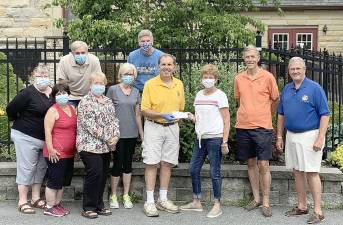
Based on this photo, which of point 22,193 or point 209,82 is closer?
point 209,82

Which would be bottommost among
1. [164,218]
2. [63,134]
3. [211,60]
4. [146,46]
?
[164,218]

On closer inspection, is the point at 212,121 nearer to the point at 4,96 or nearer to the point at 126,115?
the point at 126,115

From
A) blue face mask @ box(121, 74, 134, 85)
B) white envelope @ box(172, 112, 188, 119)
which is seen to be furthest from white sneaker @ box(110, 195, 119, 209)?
blue face mask @ box(121, 74, 134, 85)

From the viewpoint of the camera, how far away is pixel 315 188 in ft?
21.4

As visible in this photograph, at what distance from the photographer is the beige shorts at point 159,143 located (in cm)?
670

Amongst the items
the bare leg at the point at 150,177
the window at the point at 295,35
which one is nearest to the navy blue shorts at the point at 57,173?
the bare leg at the point at 150,177

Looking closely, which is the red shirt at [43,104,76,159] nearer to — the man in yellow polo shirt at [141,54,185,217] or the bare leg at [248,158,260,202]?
the man in yellow polo shirt at [141,54,185,217]

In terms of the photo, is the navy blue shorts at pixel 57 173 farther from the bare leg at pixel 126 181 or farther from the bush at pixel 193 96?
the bush at pixel 193 96

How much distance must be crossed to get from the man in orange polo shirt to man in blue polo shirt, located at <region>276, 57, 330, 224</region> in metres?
0.21

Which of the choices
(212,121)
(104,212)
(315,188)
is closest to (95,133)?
(104,212)

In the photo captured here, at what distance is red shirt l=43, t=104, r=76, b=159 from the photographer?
6.52 metres

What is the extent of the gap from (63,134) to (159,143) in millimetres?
1106

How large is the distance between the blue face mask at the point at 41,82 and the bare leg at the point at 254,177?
2548mm

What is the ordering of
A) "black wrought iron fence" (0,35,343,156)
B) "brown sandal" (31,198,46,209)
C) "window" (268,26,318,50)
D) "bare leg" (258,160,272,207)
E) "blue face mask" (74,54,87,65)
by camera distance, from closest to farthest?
"bare leg" (258,160,272,207)
"blue face mask" (74,54,87,65)
"brown sandal" (31,198,46,209)
"black wrought iron fence" (0,35,343,156)
"window" (268,26,318,50)
